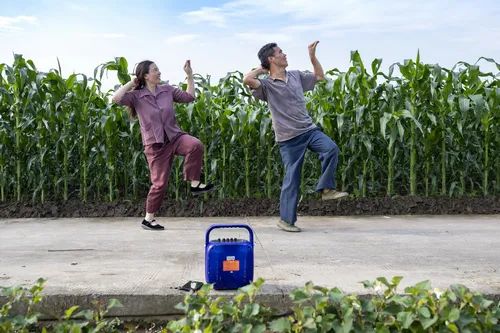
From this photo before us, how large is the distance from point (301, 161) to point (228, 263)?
258cm

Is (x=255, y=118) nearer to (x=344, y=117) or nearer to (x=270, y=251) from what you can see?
(x=344, y=117)

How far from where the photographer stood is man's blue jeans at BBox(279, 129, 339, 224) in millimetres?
5645

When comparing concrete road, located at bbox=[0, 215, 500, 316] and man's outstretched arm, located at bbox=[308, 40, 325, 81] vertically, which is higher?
man's outstretched arm, located at bbox=[308, 40, 325, 81]

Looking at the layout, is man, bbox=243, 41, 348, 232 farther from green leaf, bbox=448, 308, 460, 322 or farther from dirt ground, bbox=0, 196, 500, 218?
green leaf, bbox=448, 308, 460, 322

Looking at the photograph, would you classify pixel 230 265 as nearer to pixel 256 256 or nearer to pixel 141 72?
pixel 256 256

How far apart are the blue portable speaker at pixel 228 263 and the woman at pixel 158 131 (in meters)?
2.51

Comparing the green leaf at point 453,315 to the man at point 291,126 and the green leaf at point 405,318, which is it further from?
the man at point 291,126

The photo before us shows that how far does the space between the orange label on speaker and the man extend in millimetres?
2349

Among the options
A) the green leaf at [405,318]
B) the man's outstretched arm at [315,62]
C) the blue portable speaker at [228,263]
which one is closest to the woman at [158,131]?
the man's outstretched arm at [315,62]

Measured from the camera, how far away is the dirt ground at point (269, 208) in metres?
7.23

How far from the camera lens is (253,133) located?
756 centimetres

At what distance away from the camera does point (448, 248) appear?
4848 millimetres

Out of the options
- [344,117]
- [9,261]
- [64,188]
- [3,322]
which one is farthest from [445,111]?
[3,322]

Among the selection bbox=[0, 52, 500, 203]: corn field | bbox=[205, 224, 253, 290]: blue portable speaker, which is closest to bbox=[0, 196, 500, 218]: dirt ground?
bbox=[0, 52, 500, 203]: corn field
